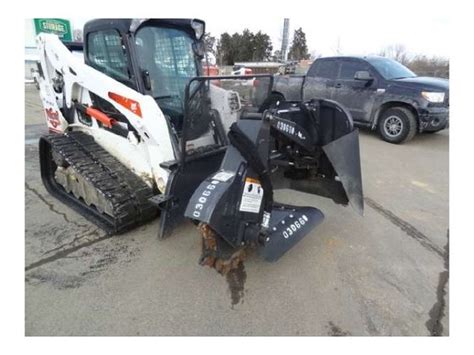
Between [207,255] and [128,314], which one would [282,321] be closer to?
[207,255]

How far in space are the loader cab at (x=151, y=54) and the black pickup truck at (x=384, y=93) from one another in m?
2.86

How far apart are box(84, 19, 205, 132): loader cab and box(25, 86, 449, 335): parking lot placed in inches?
57.9

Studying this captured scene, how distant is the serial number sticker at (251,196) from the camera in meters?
2.29

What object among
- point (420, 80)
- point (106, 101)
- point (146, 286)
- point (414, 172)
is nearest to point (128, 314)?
point (146, 286)

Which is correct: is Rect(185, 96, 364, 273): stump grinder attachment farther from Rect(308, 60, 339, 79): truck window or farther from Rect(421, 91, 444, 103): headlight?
Rect(308, 60, 339, 79): truck window

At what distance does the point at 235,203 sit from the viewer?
224 centimetres

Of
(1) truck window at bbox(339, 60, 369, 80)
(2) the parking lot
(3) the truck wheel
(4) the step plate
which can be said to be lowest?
(2) the parking lot

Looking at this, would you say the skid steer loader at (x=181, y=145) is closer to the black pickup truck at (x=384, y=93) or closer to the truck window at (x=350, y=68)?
the black pickup truck at (x=384, y=93)

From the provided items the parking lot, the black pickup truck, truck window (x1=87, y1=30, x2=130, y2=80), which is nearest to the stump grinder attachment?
the parking lot

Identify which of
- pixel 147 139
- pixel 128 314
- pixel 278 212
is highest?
pixel 147 139

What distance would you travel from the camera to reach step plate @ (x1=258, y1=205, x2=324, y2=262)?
246 cm

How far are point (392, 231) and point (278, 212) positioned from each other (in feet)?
4.74

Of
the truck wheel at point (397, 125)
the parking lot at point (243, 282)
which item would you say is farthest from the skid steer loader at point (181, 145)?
the truck wheel at point (397, 125)

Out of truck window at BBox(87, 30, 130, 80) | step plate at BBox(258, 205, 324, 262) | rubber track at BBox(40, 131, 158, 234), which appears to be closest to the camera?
step plate at BBox(258, 205, 324, 262)
